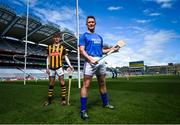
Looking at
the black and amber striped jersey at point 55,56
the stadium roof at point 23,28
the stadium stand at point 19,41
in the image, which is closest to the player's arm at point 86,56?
the black and amber striped jersey at point 55,56

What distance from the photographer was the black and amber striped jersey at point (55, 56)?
20.0 feet

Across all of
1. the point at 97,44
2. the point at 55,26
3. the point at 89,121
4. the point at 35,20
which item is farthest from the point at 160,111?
the point at 55,26

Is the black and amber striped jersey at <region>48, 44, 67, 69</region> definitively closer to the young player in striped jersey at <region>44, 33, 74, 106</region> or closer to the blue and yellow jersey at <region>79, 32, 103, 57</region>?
the young player in striped jersey at <region>44, 33, 74, 106</region>

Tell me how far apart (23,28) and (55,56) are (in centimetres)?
4701

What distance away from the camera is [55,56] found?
20.2 ft

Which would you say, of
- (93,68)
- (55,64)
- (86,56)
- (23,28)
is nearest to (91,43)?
(86,56)

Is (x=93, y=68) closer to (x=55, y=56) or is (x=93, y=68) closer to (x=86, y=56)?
(x=86, y=56)

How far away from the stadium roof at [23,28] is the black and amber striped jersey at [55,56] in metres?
31.7

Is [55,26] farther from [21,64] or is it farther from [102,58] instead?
[102,58]

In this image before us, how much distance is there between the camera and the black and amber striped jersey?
6.09 m

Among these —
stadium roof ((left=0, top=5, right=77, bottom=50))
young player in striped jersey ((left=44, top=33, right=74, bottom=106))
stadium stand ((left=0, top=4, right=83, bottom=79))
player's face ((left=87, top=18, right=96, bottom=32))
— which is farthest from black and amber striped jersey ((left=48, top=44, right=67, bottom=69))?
stadium stand ((left=0, top=4, right=83, bottom=79))

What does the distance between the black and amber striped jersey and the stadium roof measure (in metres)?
31.7

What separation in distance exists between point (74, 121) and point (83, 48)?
161 cm

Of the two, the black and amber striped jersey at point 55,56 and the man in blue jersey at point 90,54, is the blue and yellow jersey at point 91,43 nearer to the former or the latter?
the man in blue jersey at point 90,54
